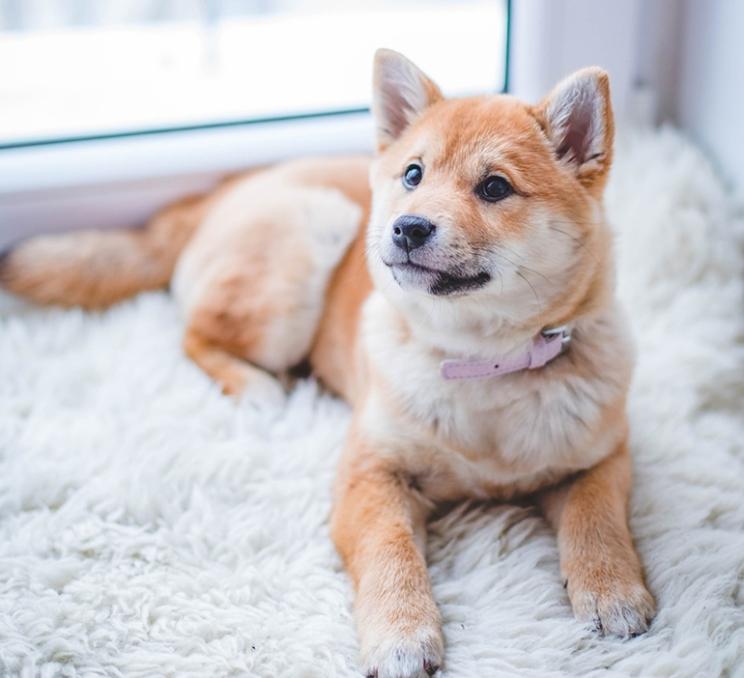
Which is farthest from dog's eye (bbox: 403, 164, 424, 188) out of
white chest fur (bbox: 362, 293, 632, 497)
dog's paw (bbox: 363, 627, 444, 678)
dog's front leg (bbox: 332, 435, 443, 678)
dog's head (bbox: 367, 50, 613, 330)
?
dog's paw (bbox: 363, 627, 444, 678)

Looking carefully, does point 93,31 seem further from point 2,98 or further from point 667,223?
point 667,223

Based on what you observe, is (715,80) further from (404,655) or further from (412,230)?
(404,655)

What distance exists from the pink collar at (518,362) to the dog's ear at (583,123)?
0.21m

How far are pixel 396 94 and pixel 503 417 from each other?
20.1 inches

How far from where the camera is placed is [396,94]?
130 cm

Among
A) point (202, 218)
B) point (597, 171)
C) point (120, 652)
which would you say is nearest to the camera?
point (120, 652)

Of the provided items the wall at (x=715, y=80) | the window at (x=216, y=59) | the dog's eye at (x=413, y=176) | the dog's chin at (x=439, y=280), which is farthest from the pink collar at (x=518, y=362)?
the window at (x=216, y=59)

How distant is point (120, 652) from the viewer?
104 cm

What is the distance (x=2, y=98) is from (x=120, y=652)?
4.33 feet

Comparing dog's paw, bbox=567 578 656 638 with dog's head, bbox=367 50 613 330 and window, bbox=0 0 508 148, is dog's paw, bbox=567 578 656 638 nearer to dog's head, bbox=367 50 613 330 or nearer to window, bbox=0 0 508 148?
dog's head, bbox=367 50 613 330

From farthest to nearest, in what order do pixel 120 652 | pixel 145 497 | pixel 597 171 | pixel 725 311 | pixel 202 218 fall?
pixel 202 218 < pixel 725 311 < pixel 145 497 < pixel 597 171 < pixel 120 652

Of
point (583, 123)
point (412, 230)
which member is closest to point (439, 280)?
point (412, 230)

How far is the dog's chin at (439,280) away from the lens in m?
1.09

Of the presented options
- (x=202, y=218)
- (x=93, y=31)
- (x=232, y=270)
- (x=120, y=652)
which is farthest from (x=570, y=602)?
(x=93, y=31)
